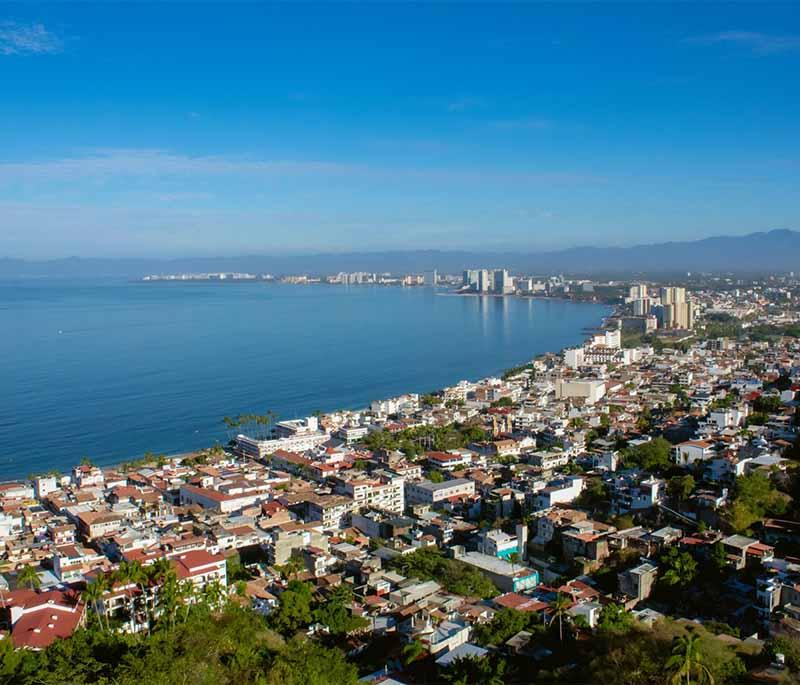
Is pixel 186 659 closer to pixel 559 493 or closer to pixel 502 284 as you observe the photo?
pixel 559 493

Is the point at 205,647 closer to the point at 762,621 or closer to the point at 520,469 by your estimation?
the point at 762,621

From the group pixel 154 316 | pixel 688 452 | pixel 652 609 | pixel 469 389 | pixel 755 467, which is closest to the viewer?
pixel 652 609

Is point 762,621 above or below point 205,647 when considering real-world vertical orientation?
below

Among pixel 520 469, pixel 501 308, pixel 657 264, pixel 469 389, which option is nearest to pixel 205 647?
pixel 520 469

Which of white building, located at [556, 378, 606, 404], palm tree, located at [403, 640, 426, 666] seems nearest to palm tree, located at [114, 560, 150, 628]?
palm tree, located at [403, 640, 426, 666]

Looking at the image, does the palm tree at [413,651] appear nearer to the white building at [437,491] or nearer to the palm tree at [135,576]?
the palm tree at [135,576]

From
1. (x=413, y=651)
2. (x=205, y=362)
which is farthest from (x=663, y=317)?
(x=413, y=651)
